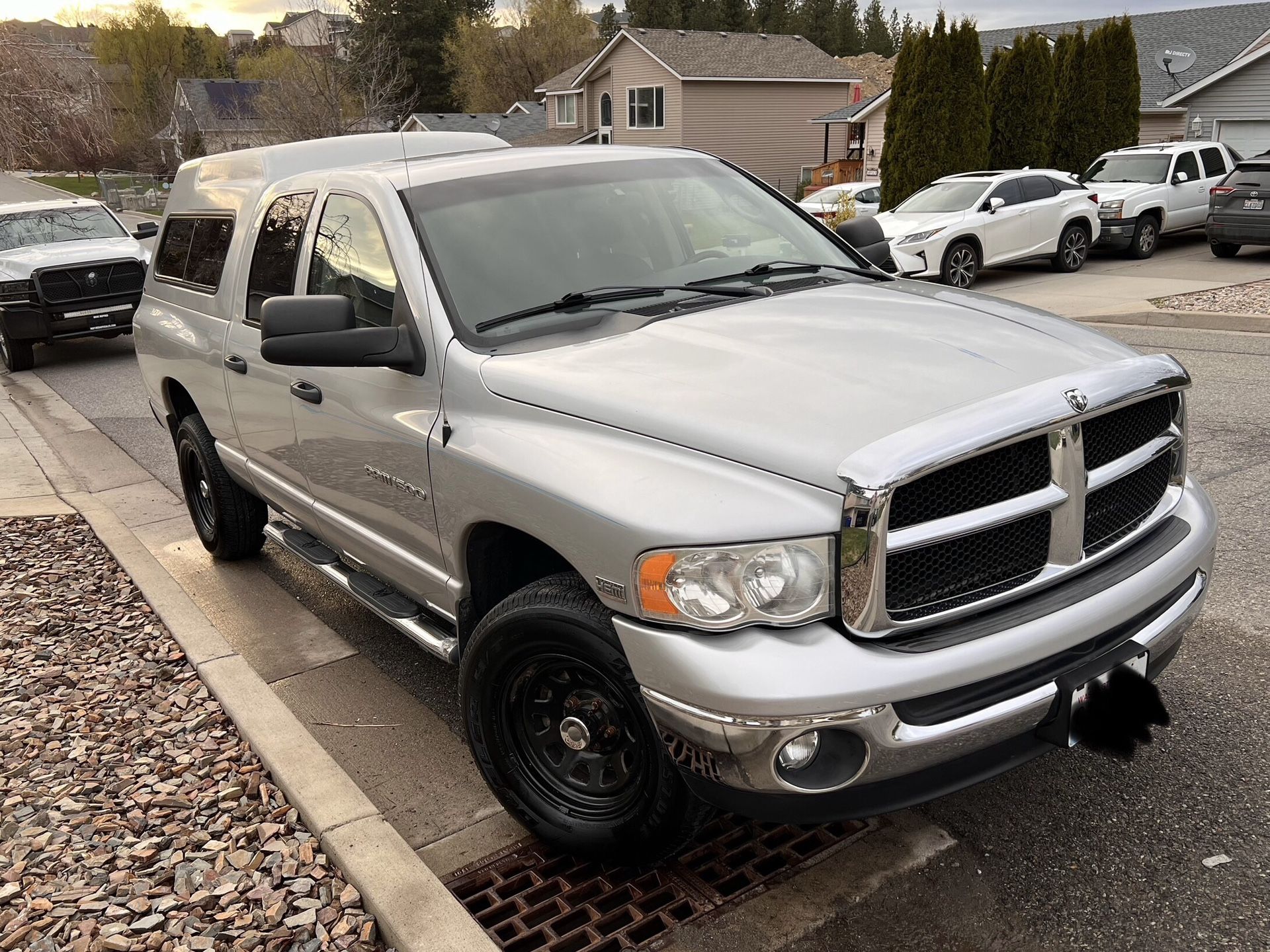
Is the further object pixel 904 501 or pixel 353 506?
pixel 353 506

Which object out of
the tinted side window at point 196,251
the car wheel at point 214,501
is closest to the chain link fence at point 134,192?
the tinted side window at point 196,251

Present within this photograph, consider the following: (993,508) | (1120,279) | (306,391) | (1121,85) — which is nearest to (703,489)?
(993,508)

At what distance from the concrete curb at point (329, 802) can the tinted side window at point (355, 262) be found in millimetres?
1504

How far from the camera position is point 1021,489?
2703 millimetres

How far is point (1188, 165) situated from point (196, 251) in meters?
18.5

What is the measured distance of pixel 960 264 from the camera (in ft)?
53.9

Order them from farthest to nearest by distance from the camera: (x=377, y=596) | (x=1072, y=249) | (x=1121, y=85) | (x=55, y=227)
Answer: (x=1121, y=85) → (x=1072, y=249) → (x=55, y=227) → (x=377, y=596)

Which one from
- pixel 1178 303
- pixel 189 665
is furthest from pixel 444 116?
pixel 189 665

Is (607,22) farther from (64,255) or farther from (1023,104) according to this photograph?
(64,255)

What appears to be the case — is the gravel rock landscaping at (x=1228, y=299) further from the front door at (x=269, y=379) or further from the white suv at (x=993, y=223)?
the front door at (x=269, y=379)

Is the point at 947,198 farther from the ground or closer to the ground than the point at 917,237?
farther from the ground

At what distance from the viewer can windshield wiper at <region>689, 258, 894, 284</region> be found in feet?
13.0

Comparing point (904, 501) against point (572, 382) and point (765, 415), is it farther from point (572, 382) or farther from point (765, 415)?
point (572, 382)

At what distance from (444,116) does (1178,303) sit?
46249 mm
